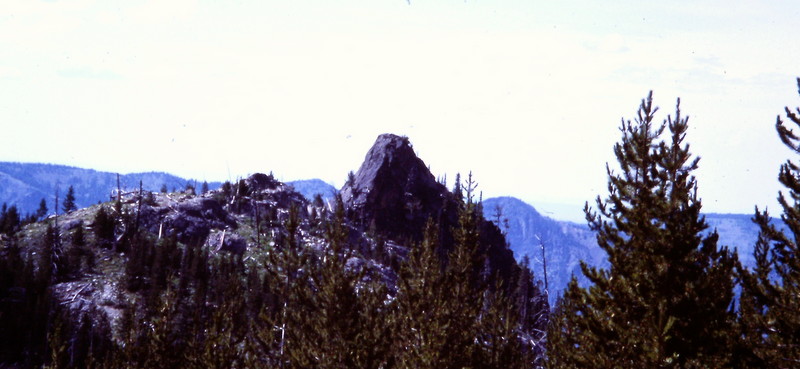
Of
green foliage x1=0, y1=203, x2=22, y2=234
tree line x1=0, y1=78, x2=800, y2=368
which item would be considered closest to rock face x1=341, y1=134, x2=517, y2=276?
green foliage x1=0, y1=203, x2=22, y2=234

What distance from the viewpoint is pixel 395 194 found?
109 m

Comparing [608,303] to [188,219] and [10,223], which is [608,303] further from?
[10,223]

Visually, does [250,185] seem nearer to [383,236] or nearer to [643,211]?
[383,236]

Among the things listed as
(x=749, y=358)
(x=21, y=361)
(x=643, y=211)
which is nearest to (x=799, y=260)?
(x=749, y=358)

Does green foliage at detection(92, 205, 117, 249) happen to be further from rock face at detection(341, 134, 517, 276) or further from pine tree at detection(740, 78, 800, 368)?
pine tree at detection(740, 78, 800, 368)

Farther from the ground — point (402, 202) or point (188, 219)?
point (402, 202)

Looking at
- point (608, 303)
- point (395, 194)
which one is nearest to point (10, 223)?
point (395, 194)

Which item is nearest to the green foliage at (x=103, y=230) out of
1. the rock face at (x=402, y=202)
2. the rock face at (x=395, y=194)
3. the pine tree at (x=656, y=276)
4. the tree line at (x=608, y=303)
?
the rock face at (x=402, y=202)

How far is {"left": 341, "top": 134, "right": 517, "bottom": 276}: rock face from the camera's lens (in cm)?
10675

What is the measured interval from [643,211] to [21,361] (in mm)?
58457

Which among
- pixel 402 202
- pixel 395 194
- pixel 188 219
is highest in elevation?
pixel 395 194

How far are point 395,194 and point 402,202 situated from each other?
180 cm

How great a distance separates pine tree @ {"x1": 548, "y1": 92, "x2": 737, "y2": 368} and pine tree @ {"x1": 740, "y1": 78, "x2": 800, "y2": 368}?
1328 millimetres

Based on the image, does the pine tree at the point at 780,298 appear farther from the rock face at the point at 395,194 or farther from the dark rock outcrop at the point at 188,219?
the rock face at the point at 395,194
